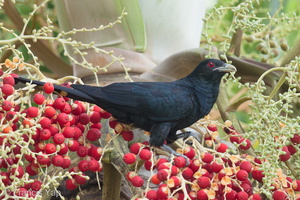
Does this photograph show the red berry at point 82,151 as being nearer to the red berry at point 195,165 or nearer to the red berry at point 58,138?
the red berry at point 58,138

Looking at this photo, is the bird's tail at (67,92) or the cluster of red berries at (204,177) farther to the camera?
the bird's tail at (67,92)

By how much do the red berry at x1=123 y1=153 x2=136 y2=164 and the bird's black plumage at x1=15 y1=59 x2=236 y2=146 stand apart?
0.09m

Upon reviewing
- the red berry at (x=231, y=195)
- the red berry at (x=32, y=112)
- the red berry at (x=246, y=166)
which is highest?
the red berry at (x=32, y=112)

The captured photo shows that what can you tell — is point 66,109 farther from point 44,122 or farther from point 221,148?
point 221,148

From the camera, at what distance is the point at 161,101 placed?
1.29 metres

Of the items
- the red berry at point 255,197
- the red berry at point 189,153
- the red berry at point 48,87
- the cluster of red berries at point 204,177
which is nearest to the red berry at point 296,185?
the cluster of red berries at point 204,177

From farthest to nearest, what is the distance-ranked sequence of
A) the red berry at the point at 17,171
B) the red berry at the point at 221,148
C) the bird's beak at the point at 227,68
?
the bird's beak at the point at 227,68, the red berry at the point at 221,148, the red berry at the point at 17,171

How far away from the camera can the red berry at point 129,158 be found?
43.8 inches

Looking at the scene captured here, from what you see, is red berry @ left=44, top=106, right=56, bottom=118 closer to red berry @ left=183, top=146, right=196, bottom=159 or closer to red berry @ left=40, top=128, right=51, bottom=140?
red berry @ left=40, top=128, right=51, bottom=140

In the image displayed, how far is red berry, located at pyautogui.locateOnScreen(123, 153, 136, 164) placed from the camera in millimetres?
1111

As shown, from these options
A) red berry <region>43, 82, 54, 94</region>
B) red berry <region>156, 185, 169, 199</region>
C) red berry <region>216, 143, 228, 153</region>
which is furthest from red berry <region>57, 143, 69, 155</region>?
red berry <region>216, 143, 228, 153</region>

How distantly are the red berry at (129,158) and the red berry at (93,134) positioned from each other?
84 mm

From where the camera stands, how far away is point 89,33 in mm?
1700

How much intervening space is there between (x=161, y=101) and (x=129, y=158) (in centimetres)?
22
